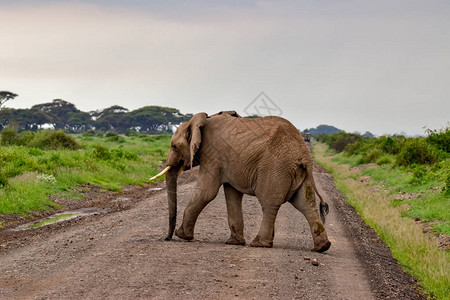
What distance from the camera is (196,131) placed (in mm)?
10977

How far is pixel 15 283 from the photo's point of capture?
789cm

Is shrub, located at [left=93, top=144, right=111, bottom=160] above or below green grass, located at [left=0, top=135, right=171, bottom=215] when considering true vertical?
above

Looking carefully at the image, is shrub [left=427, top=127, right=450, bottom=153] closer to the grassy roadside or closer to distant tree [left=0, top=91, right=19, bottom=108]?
the grassy roadside

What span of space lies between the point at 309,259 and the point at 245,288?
2.22 m

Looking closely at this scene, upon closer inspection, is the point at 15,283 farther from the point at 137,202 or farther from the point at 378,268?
the point at 137,202

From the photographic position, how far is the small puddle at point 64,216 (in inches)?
578

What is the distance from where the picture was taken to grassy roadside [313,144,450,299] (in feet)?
29.1

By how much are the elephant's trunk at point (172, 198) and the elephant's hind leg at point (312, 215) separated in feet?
7.10

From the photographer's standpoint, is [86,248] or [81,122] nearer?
[86,248]

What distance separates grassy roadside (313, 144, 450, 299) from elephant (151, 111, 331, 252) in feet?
5.10

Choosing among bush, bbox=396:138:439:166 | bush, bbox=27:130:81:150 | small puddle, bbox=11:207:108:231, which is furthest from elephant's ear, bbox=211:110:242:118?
bush, bbox=27:130:81:150

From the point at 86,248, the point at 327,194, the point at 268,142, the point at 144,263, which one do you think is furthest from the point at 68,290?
the point at 327,194

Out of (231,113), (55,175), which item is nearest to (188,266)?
(231,113)

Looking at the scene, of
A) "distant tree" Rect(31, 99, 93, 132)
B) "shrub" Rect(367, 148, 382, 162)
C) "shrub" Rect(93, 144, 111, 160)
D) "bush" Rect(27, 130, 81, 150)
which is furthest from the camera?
"distant tree" Rect(31, 99, 93, 132)
